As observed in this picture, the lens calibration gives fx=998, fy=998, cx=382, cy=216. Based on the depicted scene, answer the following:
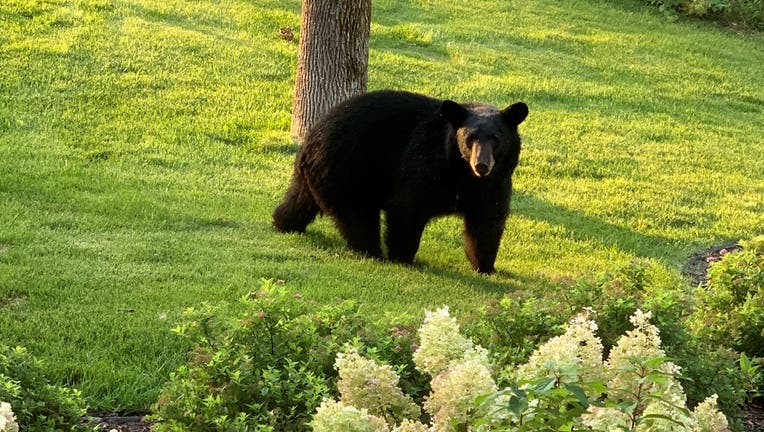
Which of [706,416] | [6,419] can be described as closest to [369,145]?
[706,416]

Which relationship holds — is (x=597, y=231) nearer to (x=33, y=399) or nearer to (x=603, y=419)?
(x=33, y=399)

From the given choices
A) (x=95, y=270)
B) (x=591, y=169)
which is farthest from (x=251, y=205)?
(x=591, y=169)

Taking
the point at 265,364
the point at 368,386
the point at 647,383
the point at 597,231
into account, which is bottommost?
the point at 597,231

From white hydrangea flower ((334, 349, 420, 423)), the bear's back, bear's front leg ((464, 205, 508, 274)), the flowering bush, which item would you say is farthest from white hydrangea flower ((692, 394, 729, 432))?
the bear's back

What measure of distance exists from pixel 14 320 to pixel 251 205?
148 inches

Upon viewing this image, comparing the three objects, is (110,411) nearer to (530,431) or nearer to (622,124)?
(530,431)

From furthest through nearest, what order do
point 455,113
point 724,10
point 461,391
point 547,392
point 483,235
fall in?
point 724,10, point 483,235, point 455,113, point 461,391, point 547,392

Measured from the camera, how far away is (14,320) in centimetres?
588

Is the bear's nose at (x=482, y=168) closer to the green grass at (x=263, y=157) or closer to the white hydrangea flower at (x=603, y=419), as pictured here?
the green grass at (x=263, y=157)

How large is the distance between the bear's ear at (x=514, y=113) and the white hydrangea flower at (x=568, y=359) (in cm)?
466

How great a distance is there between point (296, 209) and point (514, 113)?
7.03ft

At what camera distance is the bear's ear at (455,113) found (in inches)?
310

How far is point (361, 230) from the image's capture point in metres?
8.48

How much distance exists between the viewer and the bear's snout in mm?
7492
